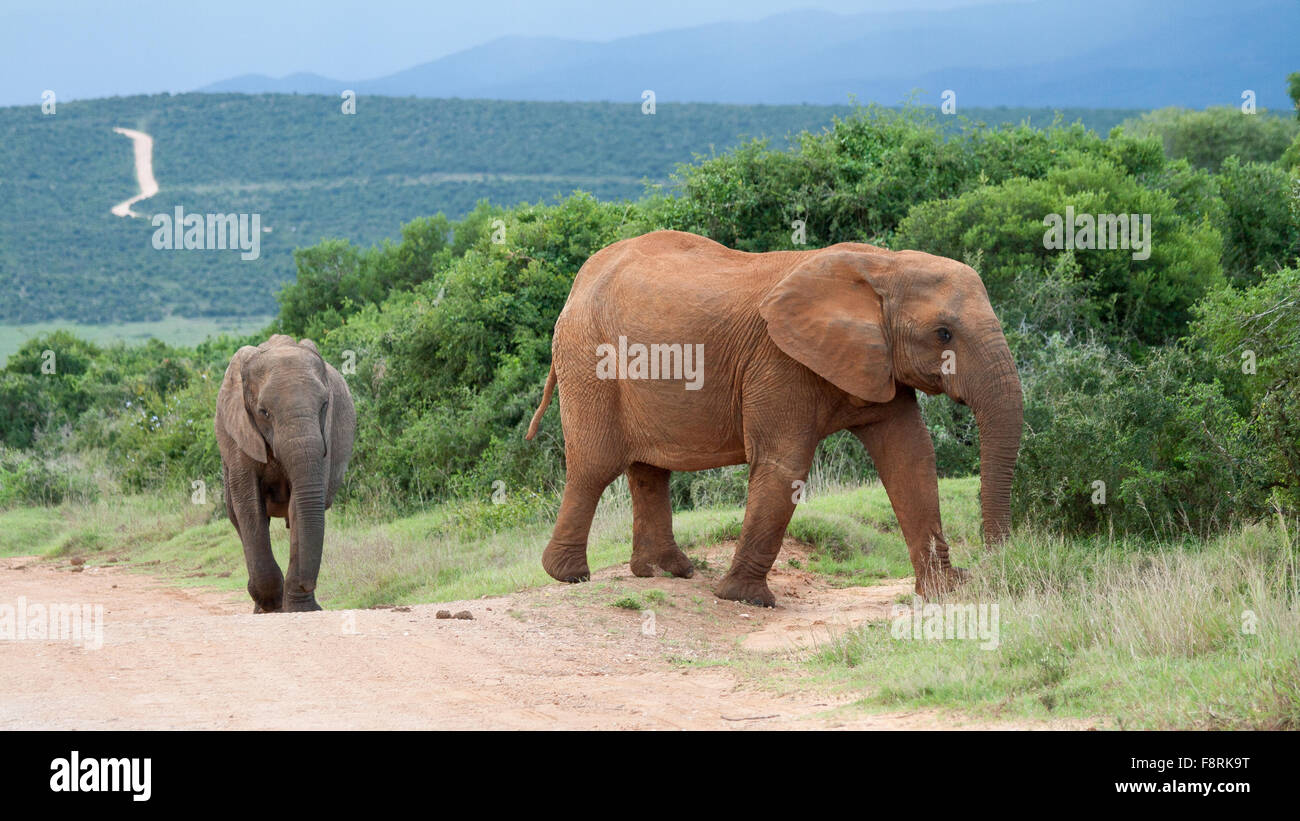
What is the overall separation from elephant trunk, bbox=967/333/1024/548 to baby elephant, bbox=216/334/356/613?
5.59 meters

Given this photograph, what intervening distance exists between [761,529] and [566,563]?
1.87 metres

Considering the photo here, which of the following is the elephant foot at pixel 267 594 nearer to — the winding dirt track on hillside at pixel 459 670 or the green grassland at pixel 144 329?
the winding dirt track on hillside at pixel 459 670

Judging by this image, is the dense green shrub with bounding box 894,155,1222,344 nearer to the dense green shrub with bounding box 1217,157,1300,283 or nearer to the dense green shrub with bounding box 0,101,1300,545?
the dense green shrub with bounding box 0,101,1300,545

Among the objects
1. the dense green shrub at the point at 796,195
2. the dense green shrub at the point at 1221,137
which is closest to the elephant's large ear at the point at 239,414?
the dense green shrub at the point at 796,195

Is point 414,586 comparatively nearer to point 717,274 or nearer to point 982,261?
point 717,274

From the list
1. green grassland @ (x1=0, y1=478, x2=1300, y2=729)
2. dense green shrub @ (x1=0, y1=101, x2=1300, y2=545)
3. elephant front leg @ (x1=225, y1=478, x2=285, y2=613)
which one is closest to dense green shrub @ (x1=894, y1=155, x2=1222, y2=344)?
dense green shrub @ (x1=0, y1=101, x2=1300, y2=545)

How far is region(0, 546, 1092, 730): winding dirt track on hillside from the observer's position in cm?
696

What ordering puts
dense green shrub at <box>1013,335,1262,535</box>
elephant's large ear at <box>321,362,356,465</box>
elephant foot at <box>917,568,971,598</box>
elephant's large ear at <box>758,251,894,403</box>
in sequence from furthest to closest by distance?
elephant's large ear at <box>321,362,356,465</box>
dense green shrub at <box>1013,335,1262,535</box>
elephant foot at <box>917,568,971,598</box>
elephant's large ear at <box>758,251,894,403</box>

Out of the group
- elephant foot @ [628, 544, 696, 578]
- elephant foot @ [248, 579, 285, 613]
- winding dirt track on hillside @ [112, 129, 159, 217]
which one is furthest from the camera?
winding dirt track on hillside @ [112, 129, 159, 217]

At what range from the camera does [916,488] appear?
34.4ft

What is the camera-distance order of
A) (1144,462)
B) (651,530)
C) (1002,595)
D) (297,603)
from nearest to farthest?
(1002,595)
(1144,462)
(651,530)
(297,603)

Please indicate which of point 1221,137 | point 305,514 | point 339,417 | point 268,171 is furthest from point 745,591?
point 268,171

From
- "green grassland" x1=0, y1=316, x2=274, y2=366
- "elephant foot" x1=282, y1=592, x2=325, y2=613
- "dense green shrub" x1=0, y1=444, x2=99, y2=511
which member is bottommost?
"dense green shrub" x1=0, y1=444, x2=99, y2=511

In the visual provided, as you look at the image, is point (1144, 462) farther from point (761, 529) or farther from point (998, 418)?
point (761, 529)
